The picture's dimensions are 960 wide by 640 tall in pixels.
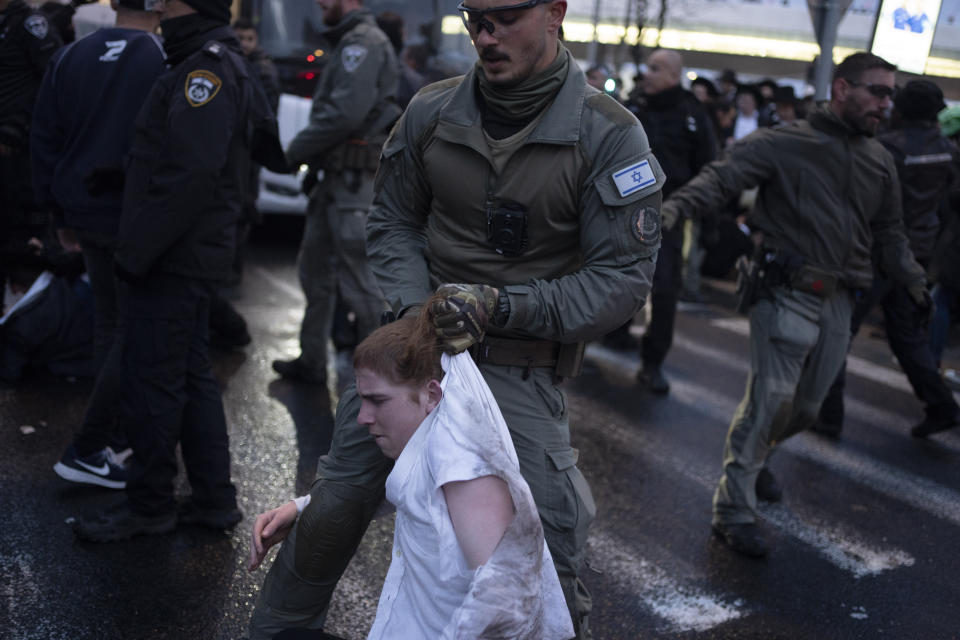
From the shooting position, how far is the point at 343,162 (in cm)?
550

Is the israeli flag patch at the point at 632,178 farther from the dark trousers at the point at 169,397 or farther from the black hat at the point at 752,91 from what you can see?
the black hat at the point at 752,91

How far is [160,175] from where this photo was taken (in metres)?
3.32

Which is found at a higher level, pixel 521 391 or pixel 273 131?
pixel 273 131

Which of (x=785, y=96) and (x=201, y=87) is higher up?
(x=201, y=87)

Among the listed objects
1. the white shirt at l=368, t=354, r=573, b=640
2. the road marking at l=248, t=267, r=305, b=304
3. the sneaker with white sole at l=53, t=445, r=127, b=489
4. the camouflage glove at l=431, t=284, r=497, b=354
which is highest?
the camouflage glove at l=431, t=284, r=497, b=354

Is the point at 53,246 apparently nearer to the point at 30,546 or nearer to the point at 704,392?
the point at 30,546

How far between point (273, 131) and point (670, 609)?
242cm

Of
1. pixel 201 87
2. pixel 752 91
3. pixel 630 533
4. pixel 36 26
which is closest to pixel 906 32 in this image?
pixel 752 91

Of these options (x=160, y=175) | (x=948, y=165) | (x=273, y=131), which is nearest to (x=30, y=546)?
(x=160, y=175)

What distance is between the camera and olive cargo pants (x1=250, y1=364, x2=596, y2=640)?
8.16 feet

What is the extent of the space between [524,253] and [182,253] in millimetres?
1473

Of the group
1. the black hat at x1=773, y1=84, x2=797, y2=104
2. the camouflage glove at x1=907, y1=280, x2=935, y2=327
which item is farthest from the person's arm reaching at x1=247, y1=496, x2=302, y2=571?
the black hat at x1=773, y1=84, x2=797, y2=104

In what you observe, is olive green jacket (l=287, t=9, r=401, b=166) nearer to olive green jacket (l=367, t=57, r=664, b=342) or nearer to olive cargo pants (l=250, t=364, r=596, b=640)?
olive green jacket (l=367, t=57, r=664, b=342)

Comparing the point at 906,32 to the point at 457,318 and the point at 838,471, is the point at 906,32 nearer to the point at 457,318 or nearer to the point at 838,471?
the point at 838,471
